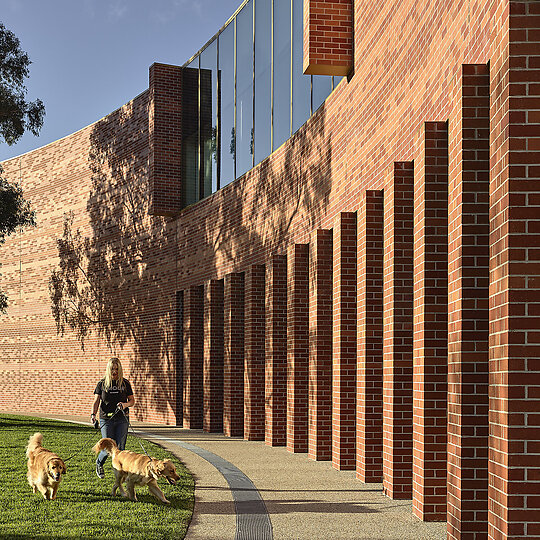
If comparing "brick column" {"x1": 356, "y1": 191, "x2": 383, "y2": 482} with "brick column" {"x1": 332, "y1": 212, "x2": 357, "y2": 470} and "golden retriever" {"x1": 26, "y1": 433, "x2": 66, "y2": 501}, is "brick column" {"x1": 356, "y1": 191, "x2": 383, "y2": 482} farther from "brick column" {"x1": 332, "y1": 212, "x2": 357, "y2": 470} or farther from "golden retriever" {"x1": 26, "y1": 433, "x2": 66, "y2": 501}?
"golden retriever" {"x1": 26, "y1": 433, "x2": 66, "y2": 501}

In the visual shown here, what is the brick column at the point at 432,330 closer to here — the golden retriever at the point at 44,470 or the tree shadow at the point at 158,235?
the golden retriever at the point at 44,470

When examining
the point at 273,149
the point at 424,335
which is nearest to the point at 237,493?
the point at 424,335

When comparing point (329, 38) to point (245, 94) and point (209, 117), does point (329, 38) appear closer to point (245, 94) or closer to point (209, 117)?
point (245, 94)

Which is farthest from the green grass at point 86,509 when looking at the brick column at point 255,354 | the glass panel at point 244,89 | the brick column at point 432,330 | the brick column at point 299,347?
the glass panel at point 244,89

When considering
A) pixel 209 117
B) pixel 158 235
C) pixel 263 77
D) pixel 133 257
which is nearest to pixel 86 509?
pixel 263 77

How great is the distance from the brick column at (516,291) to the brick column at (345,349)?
6491 millimetres

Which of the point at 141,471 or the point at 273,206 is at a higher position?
the point at 273,206

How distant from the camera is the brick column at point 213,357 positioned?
66.4ft

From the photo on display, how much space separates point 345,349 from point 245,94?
363 inches

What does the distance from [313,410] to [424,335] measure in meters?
5.77

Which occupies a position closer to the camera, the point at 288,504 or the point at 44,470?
the point at 44,470

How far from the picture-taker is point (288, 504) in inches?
358

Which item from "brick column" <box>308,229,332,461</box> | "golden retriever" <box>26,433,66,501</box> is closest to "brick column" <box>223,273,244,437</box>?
"brick column" <box>308,229,332,461</box>

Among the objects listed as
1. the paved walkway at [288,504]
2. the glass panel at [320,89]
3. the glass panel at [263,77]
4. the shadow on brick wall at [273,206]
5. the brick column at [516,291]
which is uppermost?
the glass panel at [263,77]
